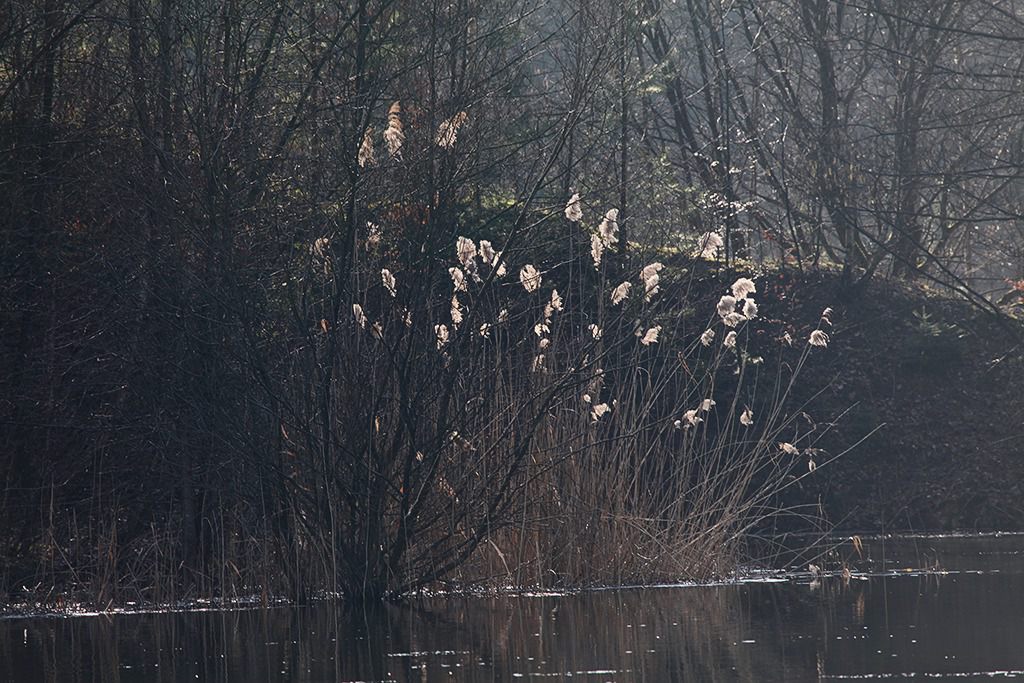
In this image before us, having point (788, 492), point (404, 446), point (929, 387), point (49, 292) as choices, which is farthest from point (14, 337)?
point (929, 387)

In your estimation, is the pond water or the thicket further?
the thicket

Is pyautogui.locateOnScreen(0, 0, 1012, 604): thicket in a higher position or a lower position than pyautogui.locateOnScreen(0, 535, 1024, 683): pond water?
higher

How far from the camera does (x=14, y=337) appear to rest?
1223 cm

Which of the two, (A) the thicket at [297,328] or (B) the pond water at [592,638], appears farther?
(A) the thicket at [297,328]

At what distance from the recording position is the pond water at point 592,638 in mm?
7301

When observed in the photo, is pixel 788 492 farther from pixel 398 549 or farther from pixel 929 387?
pixel 398 549

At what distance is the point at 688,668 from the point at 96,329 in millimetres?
6551

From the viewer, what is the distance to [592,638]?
849 centimetres

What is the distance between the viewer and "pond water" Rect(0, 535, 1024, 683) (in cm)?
730

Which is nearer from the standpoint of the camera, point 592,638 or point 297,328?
point 592,638

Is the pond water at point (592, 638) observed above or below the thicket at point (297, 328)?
below

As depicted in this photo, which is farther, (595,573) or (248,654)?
(595,573)

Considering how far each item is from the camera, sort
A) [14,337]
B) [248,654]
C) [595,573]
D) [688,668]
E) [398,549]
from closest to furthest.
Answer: [688,668]
[248,654]
[398,549]
[595,573]
[14,337]

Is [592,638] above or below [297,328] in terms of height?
below
